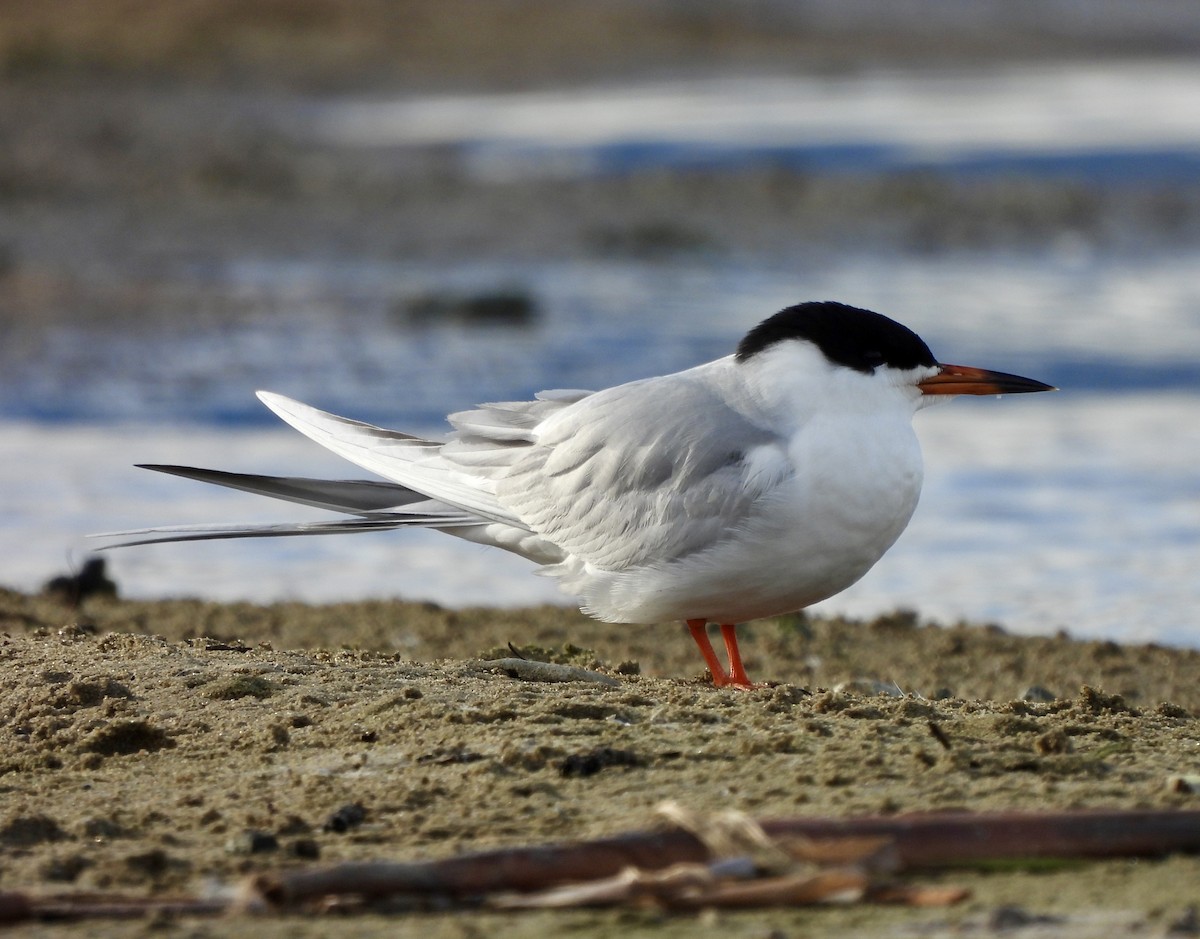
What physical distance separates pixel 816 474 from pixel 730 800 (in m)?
1.23

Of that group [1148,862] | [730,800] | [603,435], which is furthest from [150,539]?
[1148,862]

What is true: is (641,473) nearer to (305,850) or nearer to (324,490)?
(324,490)

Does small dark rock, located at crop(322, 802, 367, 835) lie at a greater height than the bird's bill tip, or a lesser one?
lesser

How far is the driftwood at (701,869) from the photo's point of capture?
9.93 ft

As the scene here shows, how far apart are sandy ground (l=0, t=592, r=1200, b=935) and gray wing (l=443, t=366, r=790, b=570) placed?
0.38 m

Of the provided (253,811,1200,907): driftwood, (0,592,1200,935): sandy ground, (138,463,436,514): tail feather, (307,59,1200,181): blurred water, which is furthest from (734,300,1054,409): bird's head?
(307,59,1200,181): blurred water

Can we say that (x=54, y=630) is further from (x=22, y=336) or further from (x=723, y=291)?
(x=723, y=291)

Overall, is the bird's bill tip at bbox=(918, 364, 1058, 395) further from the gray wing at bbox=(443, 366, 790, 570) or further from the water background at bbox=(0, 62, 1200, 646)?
the water background at bbox=(0, 62, 1200, 646)

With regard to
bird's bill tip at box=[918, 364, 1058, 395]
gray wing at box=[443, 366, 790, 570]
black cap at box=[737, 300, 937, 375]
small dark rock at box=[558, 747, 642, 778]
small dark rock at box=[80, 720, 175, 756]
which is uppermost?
black cap at box=[737, 300, 937, 375]

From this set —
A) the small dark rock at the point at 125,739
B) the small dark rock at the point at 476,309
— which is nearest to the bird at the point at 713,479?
the small dark rock at the point at 125,739

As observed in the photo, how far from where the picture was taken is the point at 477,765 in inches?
151

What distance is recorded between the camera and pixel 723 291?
14305 millimetres

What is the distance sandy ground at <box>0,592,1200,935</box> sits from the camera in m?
3.16

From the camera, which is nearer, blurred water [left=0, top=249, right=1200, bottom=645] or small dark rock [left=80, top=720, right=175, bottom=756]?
small dark rock [left=80, top=720, right=175, bottom=756]
